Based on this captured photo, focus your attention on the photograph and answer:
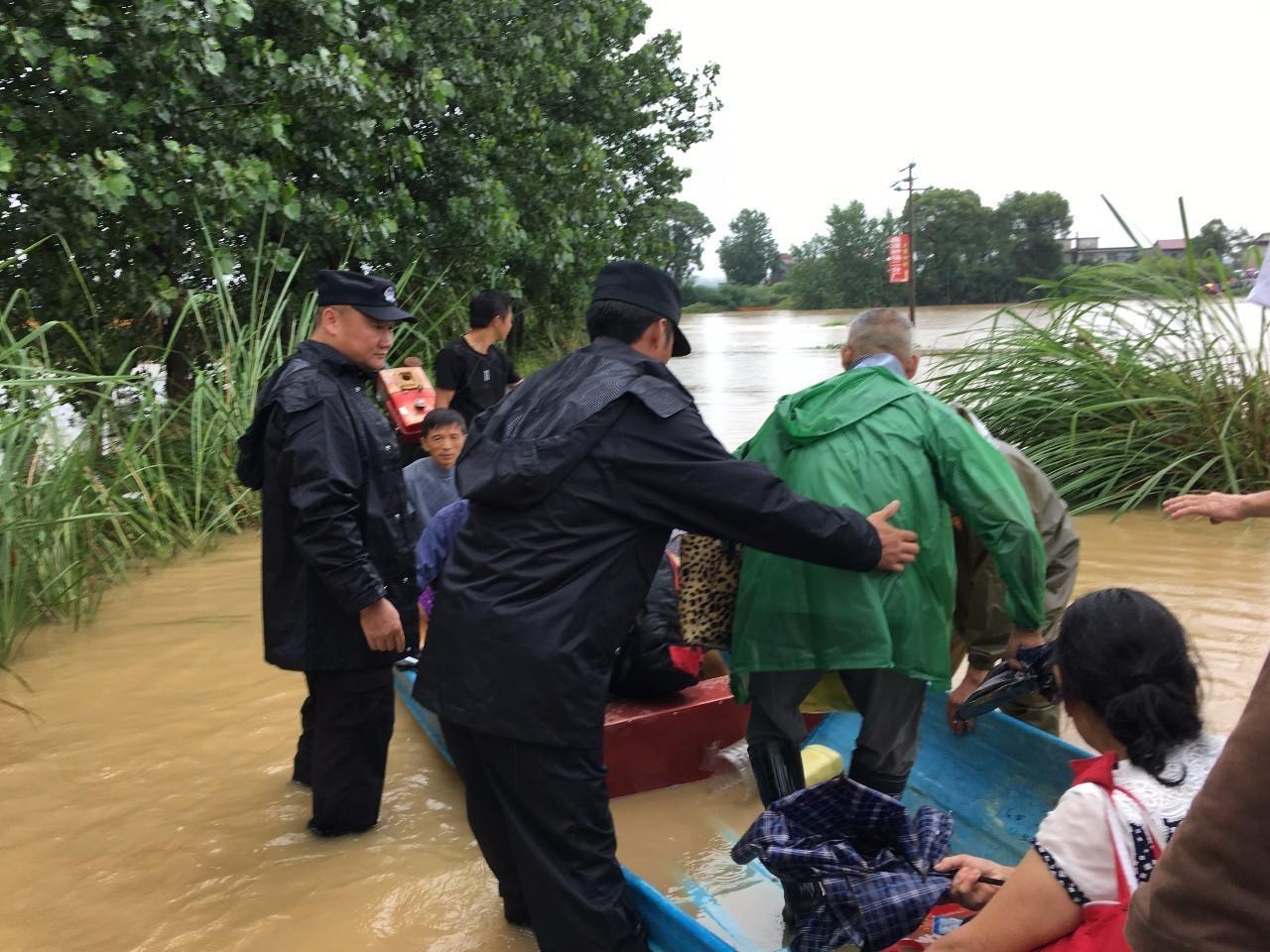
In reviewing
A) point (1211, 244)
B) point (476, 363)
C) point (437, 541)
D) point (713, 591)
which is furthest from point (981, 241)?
point (713, 591)

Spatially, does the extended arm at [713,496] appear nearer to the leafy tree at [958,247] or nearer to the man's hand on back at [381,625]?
the man's hand on back at [381,625]

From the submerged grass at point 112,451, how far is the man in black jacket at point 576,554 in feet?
11.1

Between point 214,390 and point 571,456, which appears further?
point 214,390

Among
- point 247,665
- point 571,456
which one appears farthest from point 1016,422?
point 571,456

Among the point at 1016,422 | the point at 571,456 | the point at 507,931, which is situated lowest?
the point at 507,931

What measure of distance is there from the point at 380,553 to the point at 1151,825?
2.70 meters

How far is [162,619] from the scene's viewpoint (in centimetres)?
732

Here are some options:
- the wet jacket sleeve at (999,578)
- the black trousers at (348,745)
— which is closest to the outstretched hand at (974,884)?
the wet jacket sleeve at (999,578)

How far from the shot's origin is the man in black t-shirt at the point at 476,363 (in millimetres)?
7273

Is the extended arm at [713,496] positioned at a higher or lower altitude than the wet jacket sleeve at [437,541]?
higher

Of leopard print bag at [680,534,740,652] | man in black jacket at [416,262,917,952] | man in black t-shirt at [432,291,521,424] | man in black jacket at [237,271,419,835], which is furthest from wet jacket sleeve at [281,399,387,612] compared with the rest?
man in black t-shirt at [432,291,521,424]

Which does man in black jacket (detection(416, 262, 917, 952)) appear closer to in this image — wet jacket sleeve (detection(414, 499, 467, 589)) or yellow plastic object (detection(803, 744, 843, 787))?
yellow plastic object (detection(803, 744, 843, 787))

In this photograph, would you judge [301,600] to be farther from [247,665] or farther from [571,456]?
[247,665]

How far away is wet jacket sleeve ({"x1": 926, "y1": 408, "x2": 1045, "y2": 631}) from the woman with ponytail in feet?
3.10
